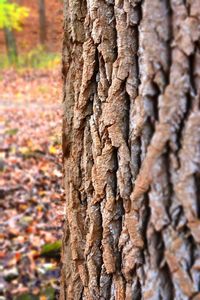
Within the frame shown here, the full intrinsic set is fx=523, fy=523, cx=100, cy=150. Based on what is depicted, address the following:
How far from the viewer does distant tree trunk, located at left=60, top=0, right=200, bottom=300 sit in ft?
4.13

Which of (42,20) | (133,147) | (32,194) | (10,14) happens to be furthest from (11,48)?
(133,147)

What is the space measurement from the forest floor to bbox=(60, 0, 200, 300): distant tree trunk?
1.31 m

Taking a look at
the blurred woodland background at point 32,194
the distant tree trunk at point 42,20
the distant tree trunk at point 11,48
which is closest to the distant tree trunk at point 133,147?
Answer: the blurred woodland background at point 32,194

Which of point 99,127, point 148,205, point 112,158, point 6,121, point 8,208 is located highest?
point 6,121

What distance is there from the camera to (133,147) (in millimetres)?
1446

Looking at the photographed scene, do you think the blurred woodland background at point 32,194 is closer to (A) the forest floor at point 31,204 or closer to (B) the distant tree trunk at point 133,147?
(A) the forest floor at point 31,204

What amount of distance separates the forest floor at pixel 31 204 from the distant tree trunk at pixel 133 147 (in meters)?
1.31

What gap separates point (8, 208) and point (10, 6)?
10.4m

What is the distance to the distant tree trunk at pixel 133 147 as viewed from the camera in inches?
49.6

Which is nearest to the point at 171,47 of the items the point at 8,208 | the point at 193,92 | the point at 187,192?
the point at 193,92

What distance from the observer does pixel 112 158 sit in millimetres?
1554

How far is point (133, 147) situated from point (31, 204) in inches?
181

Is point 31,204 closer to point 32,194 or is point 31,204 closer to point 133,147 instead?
point 32,194

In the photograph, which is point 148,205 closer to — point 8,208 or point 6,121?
point 8,208
